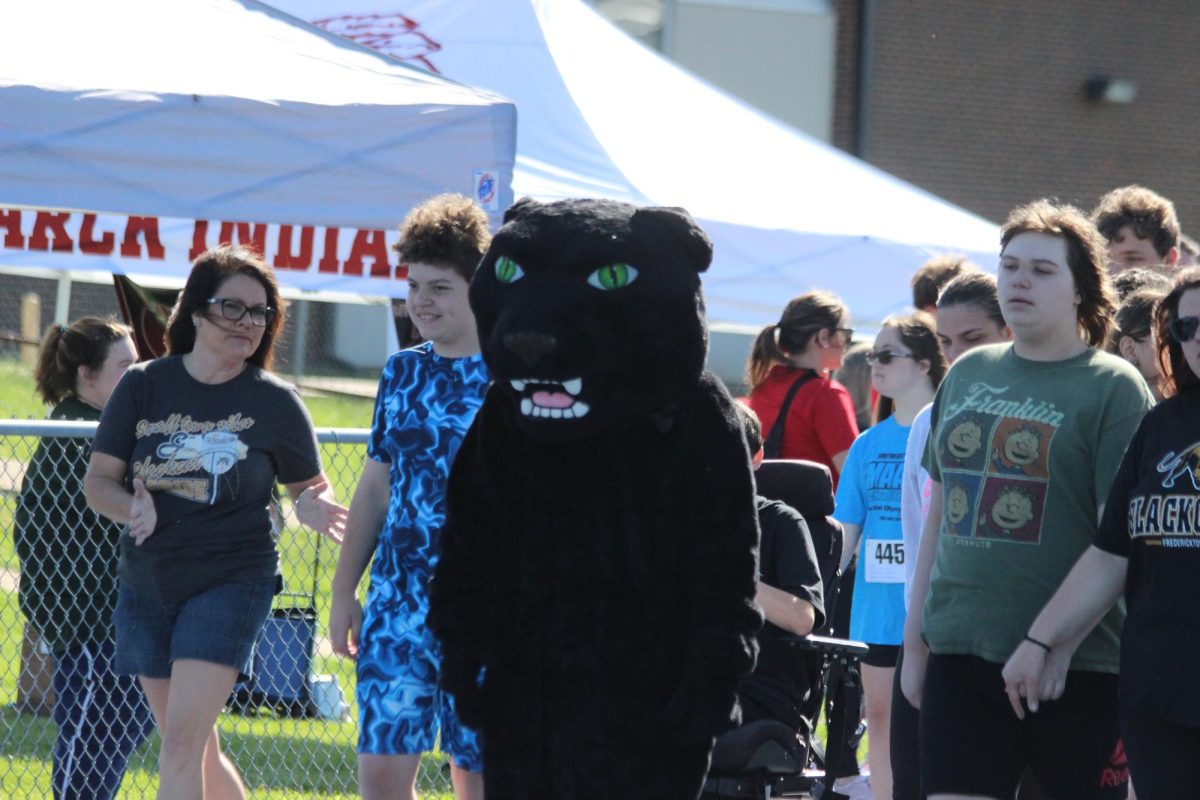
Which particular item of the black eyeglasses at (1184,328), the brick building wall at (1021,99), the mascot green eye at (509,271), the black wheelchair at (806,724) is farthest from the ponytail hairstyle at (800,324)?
the brick building wall at (1021,99)

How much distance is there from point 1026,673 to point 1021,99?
1842 centimetres

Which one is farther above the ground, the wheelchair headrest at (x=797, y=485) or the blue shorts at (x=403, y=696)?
the wheelchair headrest at (x=797, y=485)

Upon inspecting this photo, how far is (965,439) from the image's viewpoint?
3.75m

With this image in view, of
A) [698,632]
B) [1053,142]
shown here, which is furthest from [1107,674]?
[1053,142]

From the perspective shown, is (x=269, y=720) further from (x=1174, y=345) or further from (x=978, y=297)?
(x=1174, y=345)

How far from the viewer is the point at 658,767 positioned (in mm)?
3125

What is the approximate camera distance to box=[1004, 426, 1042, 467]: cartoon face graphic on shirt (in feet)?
11.9

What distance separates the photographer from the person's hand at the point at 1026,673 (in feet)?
11.4

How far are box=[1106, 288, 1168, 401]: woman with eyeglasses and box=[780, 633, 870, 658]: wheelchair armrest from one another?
3.54ft

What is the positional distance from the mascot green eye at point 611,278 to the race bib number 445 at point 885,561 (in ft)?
8.36

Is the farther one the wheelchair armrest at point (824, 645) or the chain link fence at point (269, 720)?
the chain link fence at point (269, 720)

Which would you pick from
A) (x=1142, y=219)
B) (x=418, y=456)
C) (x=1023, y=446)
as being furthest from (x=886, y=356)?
(x=418, y=456)

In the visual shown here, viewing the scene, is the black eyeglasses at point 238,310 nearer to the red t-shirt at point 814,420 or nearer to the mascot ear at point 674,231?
the mascot ear at point 674,231

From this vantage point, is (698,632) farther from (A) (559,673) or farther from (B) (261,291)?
(B) (261,291)
